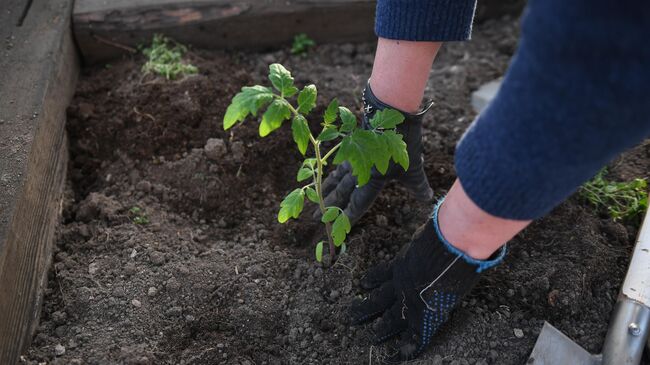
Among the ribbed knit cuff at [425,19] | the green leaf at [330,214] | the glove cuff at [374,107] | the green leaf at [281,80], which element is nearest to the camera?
the green leaf at [281,80]

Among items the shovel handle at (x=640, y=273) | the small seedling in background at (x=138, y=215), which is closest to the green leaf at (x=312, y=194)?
A: the small seedling in background at (x=138, y=215)

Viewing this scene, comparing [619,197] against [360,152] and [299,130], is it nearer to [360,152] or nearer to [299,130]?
[360,152]

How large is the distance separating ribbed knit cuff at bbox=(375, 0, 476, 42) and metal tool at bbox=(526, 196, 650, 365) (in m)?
1.03

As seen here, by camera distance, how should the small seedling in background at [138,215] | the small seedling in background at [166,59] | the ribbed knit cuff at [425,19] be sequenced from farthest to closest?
the small seedling in background at [166,59] < the small seedling in background at [138,215] < the ribbed knit cuff at [425,19]

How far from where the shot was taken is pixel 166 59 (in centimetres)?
284

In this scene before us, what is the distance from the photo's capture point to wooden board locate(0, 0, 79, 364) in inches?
71.8

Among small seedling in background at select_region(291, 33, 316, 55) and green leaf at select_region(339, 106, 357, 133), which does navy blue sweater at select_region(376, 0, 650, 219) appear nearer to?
green leaf at select_region(339, 106, 357, 133)

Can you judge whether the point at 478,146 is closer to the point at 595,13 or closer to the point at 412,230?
the point at 595,13

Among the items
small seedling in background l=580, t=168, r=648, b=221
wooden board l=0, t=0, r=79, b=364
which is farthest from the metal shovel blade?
wooden board l=0, t=0, r=79, b=364

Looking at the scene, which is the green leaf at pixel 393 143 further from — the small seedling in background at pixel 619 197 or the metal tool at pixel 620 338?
the small seedling in background at pixel 619 197

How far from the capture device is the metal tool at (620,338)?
193 cm

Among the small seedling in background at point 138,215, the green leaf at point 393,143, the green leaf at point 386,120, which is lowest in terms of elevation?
the small seedling in background at point 138,215

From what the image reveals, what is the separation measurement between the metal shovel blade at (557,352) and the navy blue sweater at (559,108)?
28.4 inches

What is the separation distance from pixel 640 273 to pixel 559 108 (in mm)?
1148
